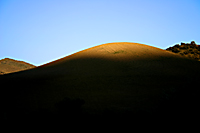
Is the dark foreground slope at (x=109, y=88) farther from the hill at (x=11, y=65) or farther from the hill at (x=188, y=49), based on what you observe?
the hill at (x=11, y=65)

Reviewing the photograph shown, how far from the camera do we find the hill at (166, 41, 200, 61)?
5078 centimetres

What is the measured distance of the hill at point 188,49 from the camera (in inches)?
1999

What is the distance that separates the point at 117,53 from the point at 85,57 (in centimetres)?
494

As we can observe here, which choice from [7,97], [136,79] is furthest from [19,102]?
[136,79]

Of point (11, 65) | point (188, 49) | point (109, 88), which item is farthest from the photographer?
point (11, 65)

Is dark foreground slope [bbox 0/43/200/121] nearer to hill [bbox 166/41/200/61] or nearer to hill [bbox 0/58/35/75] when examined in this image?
hill [bbox 166/41/200/61]

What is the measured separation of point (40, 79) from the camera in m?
27.5

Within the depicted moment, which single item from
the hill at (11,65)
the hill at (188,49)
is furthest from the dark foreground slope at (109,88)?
the hill at (11,65)

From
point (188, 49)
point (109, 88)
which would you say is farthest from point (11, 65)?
point (188, 49)

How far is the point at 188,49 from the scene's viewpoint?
179ft

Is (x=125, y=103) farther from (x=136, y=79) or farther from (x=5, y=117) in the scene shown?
(x=5, y=117)

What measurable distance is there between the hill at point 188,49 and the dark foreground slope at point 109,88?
1695 cm

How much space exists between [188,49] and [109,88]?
121 feet

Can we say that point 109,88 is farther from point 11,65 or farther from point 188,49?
point 11,65
